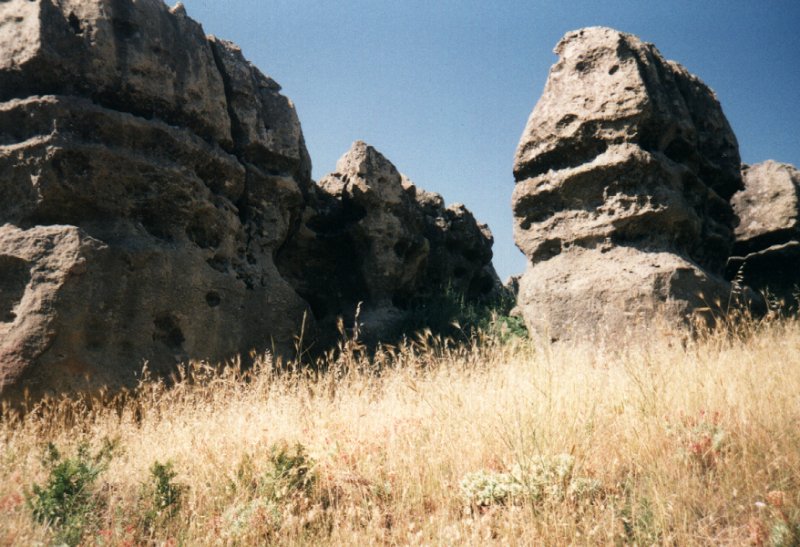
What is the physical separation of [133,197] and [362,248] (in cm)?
435

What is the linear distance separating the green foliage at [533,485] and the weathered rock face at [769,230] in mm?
8515

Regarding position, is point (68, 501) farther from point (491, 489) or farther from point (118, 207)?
point (118, 207)

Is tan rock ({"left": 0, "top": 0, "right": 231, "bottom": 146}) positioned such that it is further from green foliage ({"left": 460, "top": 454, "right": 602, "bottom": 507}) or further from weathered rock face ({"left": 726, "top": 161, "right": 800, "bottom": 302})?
weathered rock face ({"left": 726, "top": 161, "right": 800, "bottom": 302})

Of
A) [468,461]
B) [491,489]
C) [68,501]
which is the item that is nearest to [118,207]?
[68,501]

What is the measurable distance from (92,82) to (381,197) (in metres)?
4.95

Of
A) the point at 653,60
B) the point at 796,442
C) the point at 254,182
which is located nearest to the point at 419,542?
the point at 796,442

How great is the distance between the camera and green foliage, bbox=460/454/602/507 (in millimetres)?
3301

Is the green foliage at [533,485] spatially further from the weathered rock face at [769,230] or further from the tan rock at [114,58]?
the weathered rock face at [769,230]

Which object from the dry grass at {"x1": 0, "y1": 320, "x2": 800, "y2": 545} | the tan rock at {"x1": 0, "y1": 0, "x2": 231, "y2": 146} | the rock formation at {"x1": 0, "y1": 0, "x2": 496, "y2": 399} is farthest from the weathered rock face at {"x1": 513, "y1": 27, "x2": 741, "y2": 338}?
the tan rock at {"x1": 0, "y1": 0, "x2": 231, "y2": 146}

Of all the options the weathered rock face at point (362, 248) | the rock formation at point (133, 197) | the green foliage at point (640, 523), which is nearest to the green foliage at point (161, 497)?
the green foliage at point (640, 523)

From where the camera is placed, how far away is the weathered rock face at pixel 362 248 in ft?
32.7

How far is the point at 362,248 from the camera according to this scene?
1029 cm

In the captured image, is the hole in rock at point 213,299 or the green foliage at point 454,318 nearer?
the hole in rock at point 213,299

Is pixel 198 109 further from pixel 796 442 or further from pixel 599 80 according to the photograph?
pixel 796 442
